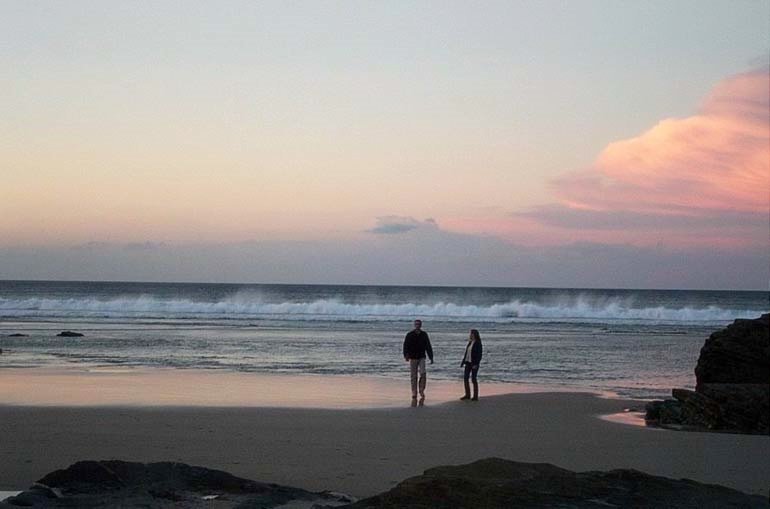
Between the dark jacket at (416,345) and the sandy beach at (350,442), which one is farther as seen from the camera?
the dark jacket at (416,345)

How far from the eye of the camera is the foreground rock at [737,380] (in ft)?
11.9

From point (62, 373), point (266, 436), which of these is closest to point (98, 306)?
point (62, 373)

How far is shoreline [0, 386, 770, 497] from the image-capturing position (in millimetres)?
9680

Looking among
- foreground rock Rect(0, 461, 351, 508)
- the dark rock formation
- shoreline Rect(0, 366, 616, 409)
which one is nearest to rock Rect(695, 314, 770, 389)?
the dark rock formation

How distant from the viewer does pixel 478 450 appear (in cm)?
1198

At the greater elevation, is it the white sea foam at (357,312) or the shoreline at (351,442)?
the white sea foam at (357,312)

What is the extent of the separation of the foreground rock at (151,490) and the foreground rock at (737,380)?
3.42m

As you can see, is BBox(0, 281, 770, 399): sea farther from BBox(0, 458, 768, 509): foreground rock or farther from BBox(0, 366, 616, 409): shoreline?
BBox(0, 458, 768, 509): foreground rock

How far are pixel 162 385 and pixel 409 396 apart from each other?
18.5 feet

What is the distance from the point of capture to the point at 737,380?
14.6 ft

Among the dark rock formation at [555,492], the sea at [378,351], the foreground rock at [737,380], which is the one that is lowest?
the sea at [378,351]

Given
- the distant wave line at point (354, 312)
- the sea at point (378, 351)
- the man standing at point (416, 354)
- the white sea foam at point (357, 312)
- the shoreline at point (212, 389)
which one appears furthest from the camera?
the distant wave line at point (354, 312)

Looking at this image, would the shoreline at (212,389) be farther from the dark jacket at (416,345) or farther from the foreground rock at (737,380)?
the foreground rock at (737,380)

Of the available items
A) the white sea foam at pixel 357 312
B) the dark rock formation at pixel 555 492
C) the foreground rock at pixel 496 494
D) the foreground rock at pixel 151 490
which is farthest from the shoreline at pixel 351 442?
the white sea foam at pixel 357 312
